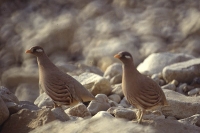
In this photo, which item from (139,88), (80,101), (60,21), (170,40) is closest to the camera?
(139,88)

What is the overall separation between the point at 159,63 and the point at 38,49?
15.1 ft

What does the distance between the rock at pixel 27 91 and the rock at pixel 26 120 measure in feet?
23.2

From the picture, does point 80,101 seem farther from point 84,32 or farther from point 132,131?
point 84,32

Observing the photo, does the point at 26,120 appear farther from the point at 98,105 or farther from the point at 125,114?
the point at 98,105

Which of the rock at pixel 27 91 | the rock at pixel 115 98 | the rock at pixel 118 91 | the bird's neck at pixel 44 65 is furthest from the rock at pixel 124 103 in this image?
the rock at pixel 27 91

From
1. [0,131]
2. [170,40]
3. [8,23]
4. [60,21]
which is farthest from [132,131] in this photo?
[8,23]

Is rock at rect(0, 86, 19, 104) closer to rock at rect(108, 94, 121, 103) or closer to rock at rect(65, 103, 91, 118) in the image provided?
rock at rect(65, 103, 91, 118)

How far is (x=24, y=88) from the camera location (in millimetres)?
13562

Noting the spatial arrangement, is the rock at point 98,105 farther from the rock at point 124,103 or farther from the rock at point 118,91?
the rock at point 118,91

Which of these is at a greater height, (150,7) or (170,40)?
(150,7)

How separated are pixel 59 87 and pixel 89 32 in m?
7.62

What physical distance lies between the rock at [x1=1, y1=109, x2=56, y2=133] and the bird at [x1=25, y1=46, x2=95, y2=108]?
0.49 metres

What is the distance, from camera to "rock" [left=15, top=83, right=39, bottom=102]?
13.2 meters

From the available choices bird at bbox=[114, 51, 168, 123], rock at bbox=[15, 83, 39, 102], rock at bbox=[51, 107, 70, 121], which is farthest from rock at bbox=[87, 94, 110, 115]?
rock at bbox=[15, 83, 39, 102]
